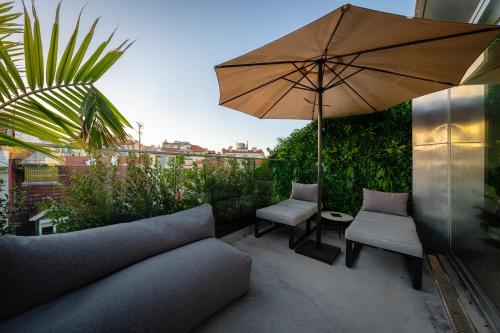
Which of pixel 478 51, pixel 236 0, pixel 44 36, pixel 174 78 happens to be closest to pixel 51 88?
pixel 44 36

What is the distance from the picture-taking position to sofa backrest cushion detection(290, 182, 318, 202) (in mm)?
3883

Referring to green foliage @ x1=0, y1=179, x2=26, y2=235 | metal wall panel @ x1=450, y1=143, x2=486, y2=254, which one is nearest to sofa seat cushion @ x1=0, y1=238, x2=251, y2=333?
green foliage @ x1=0, y1=179, x2=26, y2=235

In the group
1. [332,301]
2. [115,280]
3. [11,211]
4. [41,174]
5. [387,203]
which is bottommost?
[332,301]

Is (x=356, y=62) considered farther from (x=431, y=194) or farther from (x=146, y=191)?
(x=146, y=191)

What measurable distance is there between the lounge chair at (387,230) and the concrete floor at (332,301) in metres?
0.21

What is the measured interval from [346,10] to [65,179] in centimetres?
263

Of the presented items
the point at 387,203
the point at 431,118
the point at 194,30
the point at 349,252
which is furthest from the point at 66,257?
the point at 431,118

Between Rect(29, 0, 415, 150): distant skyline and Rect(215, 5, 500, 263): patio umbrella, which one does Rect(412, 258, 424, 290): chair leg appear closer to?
Rect(215, 5, 500, 263): patio umbrella

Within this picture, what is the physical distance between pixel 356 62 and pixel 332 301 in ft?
8.56

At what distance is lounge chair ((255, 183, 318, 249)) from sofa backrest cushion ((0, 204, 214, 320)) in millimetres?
1719

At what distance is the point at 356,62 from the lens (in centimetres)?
222

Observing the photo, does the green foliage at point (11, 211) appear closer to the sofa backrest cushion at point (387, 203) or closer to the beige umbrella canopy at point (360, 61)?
the beige umbrella canopy at point (360, 61)

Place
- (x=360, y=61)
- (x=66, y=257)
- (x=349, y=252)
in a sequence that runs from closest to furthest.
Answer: (x=66, y=257) < (x=360, y=61) < (x=349, y=252)

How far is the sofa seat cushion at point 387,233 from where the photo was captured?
2104 mm
